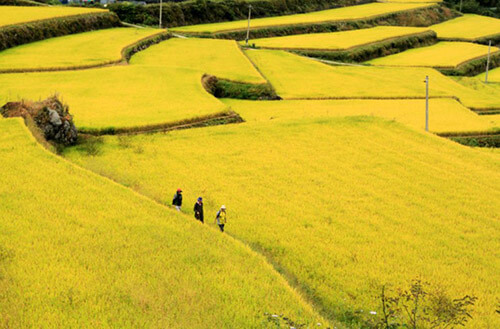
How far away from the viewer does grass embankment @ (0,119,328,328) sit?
8.99 metres

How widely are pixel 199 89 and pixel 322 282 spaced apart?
1991 cm

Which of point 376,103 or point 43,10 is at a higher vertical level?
point 43,10

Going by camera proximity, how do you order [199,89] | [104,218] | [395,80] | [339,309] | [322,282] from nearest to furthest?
[339,309] → [322,282] → [104,218] → [199,89] → [395,80]

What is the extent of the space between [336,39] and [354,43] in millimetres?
2951

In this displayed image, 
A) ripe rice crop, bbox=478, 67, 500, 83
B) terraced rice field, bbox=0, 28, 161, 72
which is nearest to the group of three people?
terraced rice field, bbox=0, 28, 161, 72

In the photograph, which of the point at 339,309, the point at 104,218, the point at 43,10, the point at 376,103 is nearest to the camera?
the point at 339,309

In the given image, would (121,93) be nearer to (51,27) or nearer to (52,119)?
(52,119)

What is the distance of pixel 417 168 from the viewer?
64.4 ft

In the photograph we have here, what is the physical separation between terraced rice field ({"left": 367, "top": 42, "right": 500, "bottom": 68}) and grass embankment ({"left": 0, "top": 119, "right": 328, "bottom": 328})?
50.3 m

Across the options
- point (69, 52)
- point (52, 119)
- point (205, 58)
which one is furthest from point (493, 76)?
point (52, 119)

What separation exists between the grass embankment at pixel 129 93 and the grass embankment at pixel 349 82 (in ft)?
11.9

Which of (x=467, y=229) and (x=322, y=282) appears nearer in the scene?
(x=322, y=282)

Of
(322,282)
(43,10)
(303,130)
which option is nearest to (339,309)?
(322,282)

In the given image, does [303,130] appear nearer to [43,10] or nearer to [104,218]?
[104,218]
